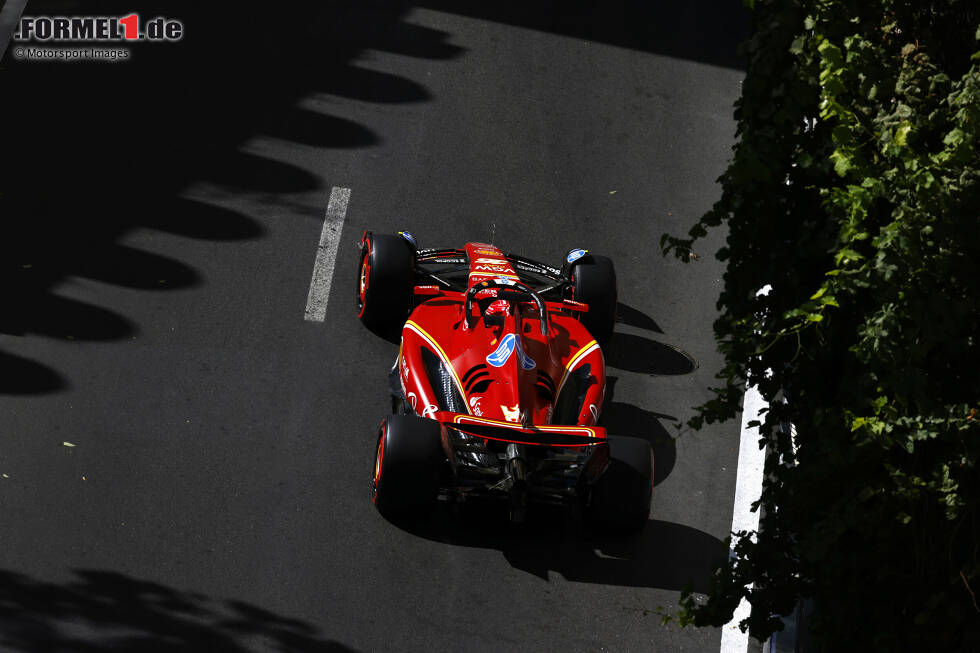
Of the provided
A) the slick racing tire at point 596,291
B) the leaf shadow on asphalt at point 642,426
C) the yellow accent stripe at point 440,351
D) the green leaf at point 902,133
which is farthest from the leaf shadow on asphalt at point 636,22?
the green leaf at point 902,133

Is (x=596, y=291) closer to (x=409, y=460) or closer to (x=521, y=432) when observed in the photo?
(x=521, y=432)

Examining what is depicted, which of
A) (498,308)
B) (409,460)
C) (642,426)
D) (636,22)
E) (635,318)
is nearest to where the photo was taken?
(409,460)

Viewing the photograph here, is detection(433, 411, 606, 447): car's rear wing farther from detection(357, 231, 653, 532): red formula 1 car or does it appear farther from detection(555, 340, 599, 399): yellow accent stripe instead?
detection(555, 340, 599, 399): yellow accent stripe

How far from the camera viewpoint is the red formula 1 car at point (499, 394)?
9.10 metres

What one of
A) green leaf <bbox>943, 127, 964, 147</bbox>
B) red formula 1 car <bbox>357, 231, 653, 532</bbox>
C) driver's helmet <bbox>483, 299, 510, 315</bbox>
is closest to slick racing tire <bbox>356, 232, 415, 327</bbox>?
red formula 1 car <bbox>357, 231, 653, 532</bbox>

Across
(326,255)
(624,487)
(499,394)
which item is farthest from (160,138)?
(624,487)

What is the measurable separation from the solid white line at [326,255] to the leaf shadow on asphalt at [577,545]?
8.60 feet

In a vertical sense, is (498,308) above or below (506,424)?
above

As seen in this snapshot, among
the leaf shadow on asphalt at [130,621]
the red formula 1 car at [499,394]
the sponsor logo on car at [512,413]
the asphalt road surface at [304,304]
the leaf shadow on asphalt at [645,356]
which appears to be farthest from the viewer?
the leaf shadow on asphalt at [645,356]

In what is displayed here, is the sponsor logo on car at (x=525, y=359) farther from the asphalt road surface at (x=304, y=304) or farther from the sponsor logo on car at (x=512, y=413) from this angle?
the asphalt road surface at (x=304, y=304)

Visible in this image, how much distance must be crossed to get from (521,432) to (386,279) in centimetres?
267

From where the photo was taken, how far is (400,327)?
11.6 meters

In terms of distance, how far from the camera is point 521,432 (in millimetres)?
8977

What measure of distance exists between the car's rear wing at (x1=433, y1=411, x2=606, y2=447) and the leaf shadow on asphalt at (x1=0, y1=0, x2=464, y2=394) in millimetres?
3677
